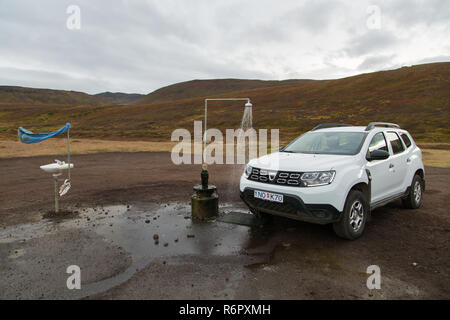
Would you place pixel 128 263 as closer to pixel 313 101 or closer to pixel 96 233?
pixel 96 233

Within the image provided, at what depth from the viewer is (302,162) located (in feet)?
16.6

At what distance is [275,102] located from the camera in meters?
62.6

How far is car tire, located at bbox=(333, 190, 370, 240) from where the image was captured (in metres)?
4.74

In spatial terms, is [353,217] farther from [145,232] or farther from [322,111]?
[322,111]

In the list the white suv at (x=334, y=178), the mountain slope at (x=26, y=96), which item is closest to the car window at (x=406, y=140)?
the white suv at (x=334, y=178)

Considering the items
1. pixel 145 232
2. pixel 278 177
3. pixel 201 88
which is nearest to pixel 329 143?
pixel 278 177

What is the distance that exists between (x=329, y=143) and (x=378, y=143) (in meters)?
0.90

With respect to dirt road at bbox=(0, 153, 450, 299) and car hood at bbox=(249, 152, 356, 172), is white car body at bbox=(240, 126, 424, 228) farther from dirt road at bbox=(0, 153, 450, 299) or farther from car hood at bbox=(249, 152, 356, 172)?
dirt road at bbox=(0, 153, 450, 299)

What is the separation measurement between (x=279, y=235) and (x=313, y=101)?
2179 inches

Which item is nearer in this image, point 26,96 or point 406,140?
point 406,140

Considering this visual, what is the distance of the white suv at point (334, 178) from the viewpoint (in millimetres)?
4602

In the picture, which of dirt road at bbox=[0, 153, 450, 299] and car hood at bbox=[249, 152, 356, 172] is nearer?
dirt road at bbox=[0, 153, 450, 299]

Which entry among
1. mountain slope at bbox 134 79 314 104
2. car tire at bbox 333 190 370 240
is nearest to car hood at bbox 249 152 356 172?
car tire at bbox 333 190 370 240

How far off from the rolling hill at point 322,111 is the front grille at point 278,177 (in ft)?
88.6
